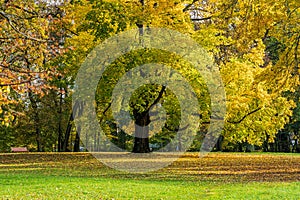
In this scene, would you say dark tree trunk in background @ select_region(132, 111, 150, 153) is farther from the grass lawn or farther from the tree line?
the grass lawn

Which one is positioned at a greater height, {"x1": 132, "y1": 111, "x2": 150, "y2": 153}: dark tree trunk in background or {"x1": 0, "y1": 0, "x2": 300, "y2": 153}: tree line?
{"x1": 0, "y1": 0, "x2": 300, "y2": 153}: tree line

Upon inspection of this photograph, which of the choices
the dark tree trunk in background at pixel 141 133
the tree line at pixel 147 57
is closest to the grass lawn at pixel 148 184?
the tree line at pixel 147 57

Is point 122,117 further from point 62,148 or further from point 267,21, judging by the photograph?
point 267,21

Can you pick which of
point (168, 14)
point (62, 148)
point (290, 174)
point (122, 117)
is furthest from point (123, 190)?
point (62, 148)

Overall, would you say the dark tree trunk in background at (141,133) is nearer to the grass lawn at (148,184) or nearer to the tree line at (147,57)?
the tree line at (147,57)

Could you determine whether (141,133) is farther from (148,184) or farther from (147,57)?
(148,184)

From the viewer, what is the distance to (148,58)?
24453 mm

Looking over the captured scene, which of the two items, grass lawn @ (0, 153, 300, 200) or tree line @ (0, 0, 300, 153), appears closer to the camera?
tree line @ (0, 0, 300, 153)

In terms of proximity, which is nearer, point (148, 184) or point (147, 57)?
point (148, 184)

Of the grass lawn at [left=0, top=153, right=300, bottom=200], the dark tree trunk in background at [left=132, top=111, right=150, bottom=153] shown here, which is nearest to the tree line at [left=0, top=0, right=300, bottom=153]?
the dark tree trunk in background at [left=132, top=111, right=150, bottom=153]

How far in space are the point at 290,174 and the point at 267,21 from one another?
598 centimetres

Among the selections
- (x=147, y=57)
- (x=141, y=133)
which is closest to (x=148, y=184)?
(x=147, y=57)

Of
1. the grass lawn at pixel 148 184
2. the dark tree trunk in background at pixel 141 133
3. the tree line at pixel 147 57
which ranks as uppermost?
the tree line at pixel 147 57

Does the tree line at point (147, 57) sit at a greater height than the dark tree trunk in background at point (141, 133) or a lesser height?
greater
